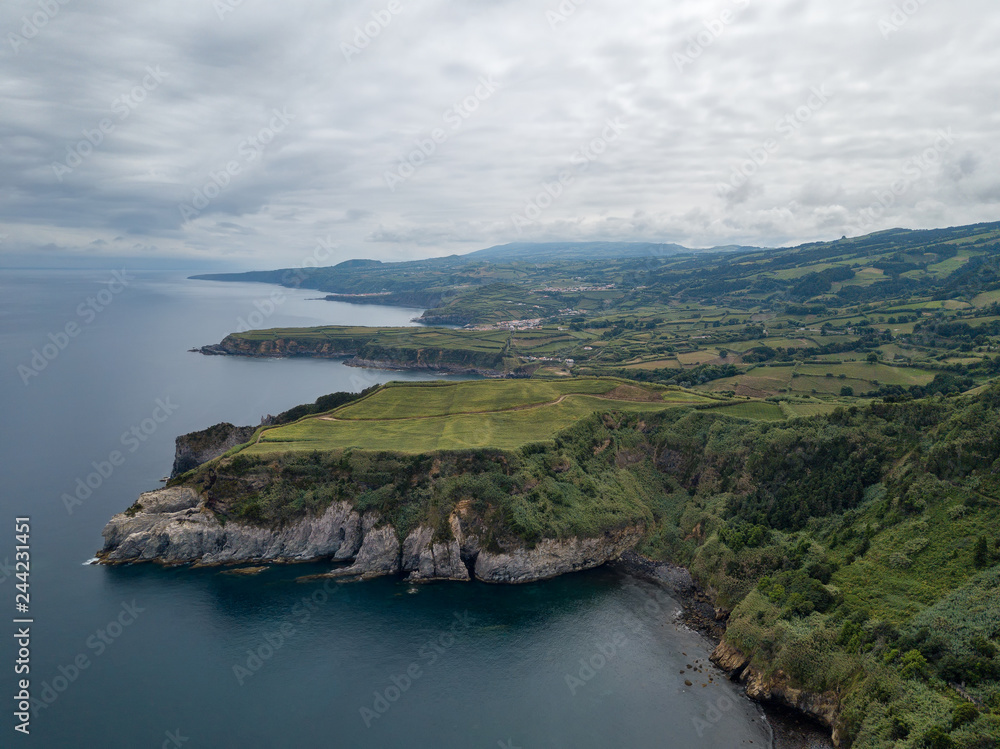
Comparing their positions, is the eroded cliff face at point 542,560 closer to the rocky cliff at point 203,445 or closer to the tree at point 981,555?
the tree at point 981,555

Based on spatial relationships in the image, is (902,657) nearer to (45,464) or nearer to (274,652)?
(274,652)

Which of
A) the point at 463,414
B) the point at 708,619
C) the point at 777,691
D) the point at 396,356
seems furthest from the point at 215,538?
the point at 396,356

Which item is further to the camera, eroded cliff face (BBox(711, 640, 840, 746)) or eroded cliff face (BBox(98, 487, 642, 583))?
eroded cliff face (BBox(98, 487, 642, 583))

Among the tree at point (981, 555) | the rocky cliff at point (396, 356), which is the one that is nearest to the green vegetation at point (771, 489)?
the tree at point (981, 555)

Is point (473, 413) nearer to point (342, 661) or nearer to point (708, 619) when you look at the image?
point (342, 661)

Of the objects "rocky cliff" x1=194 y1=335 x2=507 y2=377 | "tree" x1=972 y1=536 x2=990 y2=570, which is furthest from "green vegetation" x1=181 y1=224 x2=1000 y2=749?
"rocky cliff" x1=194 y1=335 x2=507 y2=377

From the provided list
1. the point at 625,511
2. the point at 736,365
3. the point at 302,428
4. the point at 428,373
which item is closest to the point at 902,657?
the point at 625,511

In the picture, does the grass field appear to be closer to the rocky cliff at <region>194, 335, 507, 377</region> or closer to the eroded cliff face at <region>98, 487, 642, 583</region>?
the eroded cliff face at <region>98, 487, 642, 583</region>
